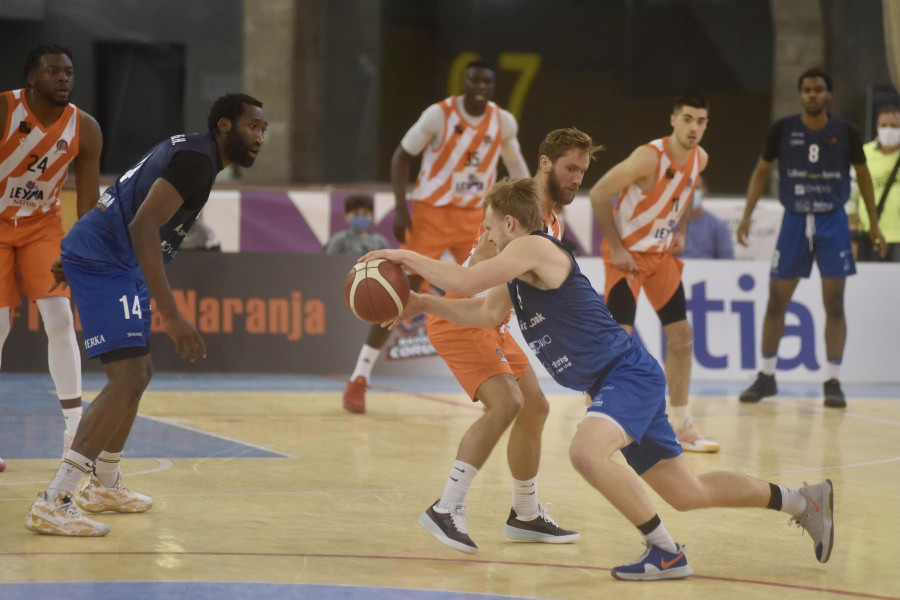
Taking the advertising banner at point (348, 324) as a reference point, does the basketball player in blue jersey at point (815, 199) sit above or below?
above

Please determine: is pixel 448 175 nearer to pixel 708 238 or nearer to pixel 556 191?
pixel 556 191

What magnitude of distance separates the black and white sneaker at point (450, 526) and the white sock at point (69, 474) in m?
1.41

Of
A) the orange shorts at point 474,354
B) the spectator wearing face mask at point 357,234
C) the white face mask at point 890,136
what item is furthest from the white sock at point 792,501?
the white face mask at point 890,136

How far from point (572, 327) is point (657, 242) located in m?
2.88

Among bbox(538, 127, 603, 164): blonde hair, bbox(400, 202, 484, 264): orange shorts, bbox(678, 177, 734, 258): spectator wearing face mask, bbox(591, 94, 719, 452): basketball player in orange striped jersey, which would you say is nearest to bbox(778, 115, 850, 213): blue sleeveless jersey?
bbox(591, 94, 719, 452): basketball player in orange striped jersey

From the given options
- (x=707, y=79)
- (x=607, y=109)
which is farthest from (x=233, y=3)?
(x=707, y=79)

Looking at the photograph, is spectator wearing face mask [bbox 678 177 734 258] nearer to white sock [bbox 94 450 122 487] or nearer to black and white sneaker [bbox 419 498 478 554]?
black and white sneaker [bbox 419 498 478 554]

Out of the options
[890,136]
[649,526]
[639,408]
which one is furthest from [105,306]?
[890,136]

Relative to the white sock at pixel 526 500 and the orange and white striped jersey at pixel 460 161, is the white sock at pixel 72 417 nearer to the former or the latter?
the white sock at pixel 526 500

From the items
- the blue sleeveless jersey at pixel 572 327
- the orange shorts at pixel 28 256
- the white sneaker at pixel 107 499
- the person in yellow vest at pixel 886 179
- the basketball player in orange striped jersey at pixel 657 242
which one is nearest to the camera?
the blue sleeveless jersey at pixel 572 327

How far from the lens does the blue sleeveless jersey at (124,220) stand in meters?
5.07

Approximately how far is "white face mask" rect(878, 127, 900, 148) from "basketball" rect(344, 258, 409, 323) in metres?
8.80

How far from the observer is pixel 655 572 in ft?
14.8

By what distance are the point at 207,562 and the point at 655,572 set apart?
1.70 m
